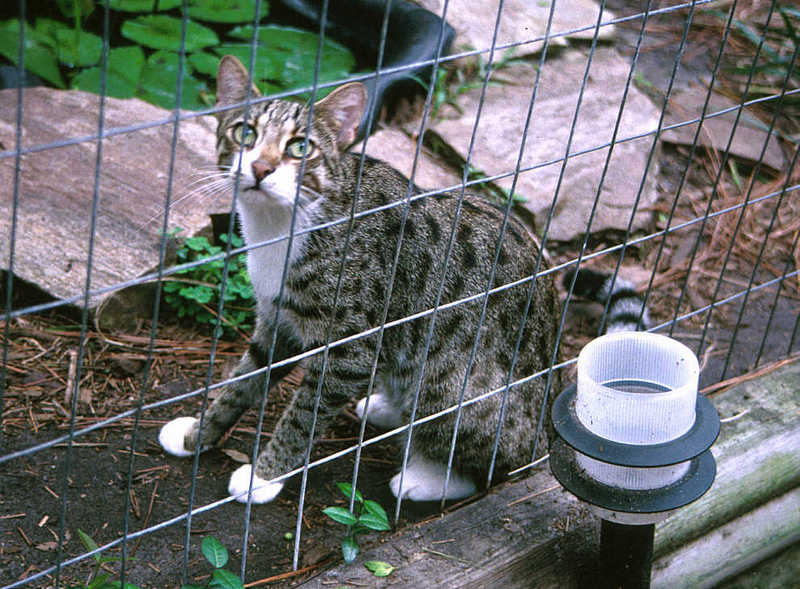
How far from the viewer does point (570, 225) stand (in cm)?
454

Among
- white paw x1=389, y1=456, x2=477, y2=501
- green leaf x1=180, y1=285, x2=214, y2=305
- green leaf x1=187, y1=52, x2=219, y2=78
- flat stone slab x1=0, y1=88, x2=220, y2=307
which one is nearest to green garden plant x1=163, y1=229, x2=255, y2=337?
green leaf x1=180, y1=285, x2=214, y2=305

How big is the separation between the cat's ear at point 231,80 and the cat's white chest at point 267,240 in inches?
12.5

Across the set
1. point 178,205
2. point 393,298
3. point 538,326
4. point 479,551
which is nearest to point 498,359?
point 538,326

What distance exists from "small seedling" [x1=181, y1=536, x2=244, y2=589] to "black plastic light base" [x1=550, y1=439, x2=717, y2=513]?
0.87m

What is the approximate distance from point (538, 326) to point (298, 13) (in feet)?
11.9

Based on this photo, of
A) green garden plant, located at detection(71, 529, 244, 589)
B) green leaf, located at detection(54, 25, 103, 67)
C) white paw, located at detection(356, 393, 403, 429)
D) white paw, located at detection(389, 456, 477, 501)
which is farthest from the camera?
green leaf, located at detection(54, 25, 103, 67)

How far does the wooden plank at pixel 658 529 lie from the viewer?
2.64m

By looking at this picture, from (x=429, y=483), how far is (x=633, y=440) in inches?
35.8

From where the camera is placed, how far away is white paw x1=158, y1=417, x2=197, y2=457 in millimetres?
3123

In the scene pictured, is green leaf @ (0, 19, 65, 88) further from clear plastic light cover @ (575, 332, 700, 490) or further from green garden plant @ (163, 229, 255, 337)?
clear plastic light cover @ (575, 332, 700, 490)

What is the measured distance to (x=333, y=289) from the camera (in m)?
2.86

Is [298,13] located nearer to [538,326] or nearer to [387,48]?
[387,48]

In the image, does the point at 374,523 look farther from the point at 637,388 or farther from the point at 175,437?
the point at 175,437

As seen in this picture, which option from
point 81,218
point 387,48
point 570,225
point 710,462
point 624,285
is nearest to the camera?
A: point 710,462
